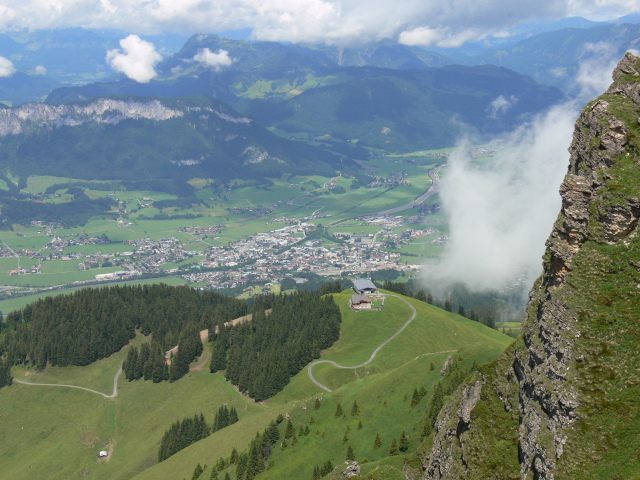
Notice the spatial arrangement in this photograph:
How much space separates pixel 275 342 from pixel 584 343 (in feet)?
403

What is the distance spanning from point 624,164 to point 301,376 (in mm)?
107188

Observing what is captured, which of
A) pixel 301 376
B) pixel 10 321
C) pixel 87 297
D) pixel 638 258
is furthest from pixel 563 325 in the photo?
pixel 10 321

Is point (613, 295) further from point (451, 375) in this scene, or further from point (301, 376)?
point (301, 376)

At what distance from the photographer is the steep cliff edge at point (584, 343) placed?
32.4 metres

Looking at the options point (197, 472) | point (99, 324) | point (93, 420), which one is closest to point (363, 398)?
point (197, 472)

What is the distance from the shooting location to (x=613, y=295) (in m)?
34.5

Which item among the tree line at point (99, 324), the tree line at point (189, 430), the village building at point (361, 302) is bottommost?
the tree line at point (189, 430)

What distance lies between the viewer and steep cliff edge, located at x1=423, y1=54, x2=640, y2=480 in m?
32.4

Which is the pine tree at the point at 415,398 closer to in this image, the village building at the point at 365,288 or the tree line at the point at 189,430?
the tree line at the point at 189,430

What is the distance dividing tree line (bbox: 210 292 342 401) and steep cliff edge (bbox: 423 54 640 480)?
93.4 meters

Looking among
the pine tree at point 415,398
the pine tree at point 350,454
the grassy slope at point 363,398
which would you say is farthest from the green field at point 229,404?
the pine tree at point 350,454

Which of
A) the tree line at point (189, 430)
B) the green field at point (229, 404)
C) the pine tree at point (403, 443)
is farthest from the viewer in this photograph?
the tree line at point (189, 430)

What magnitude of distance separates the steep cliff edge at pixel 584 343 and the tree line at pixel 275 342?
93413mm

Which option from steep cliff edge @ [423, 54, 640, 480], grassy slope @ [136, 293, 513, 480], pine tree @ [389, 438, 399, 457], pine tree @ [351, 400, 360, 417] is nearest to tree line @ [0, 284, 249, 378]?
grassy slope @ [136, 293, 513, 480]
